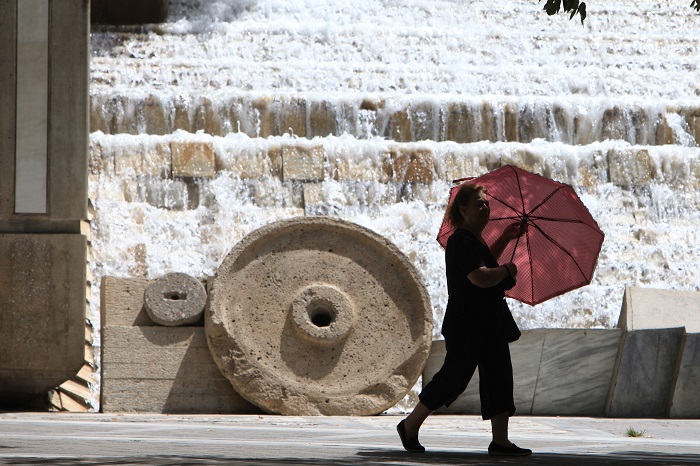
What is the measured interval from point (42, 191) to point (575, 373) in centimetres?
389

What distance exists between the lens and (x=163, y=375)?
878 centimetres

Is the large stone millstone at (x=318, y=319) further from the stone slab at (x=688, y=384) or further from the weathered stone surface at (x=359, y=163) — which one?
the weathered stone surface at (x=359, y=163)

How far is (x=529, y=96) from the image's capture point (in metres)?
15.6

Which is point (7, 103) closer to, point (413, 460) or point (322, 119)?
point (413, 460)

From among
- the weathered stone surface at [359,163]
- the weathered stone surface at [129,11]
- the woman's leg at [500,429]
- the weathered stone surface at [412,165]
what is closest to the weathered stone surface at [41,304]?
the woman's leg at [500,429]

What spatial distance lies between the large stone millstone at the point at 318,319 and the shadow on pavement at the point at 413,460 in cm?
341

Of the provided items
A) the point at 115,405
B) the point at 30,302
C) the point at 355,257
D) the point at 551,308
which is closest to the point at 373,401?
the point at 355,257

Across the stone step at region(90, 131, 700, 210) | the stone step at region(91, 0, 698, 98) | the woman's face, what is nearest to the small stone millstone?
the woman's face

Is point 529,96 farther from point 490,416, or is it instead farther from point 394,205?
point 490,416

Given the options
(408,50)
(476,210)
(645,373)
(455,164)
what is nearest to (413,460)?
(476,210)

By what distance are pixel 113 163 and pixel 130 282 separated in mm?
4472

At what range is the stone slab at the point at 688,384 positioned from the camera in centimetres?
874

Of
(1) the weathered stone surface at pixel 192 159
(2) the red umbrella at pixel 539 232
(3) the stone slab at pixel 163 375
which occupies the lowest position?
(3) the stone slab at pixel 163 375

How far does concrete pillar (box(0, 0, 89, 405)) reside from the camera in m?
8.58
